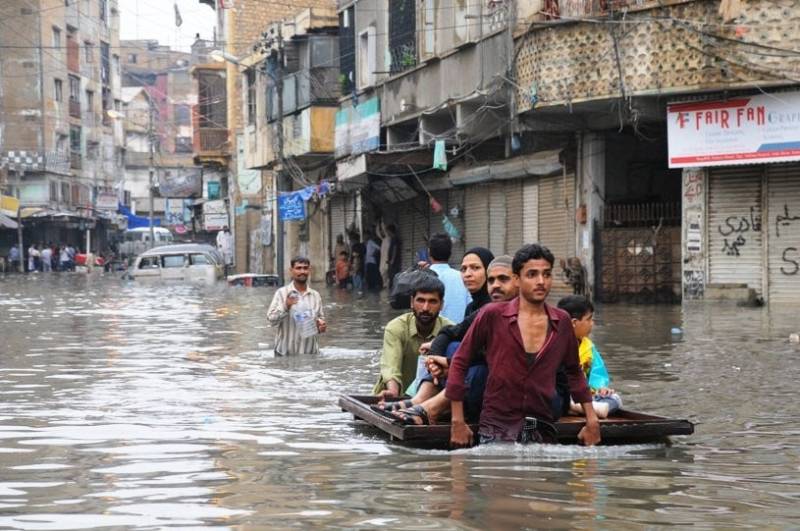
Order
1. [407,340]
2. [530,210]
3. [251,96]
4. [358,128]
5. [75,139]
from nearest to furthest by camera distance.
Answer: [407,340] < [530,210] < [358,128] < [251,96] < [75,139]

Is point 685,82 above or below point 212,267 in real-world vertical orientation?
above

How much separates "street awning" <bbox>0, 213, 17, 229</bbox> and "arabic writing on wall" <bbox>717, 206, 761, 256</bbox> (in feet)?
152

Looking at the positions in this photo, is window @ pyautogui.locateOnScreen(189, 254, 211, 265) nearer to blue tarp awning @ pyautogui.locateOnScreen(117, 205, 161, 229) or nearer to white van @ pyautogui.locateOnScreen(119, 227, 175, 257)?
white van @ pyautogui.locateOnScreen(119, 227, 175, 257)

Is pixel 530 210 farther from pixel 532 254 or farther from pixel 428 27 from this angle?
pixel 532 254

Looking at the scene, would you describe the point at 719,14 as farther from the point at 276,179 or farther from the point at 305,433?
the point at 276,179

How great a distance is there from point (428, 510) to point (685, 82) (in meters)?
16.8

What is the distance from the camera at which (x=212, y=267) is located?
4262cm

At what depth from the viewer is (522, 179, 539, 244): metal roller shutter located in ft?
94.5

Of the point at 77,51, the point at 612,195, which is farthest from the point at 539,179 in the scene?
the point at 77,51

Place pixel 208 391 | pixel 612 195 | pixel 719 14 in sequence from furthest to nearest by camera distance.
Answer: pixel 612 195, pixel 719 14, pixel 208 391

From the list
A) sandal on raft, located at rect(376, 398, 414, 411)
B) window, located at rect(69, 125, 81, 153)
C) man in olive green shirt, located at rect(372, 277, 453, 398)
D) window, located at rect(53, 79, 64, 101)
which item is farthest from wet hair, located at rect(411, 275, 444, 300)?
window, located at rect(69, 125, 81, 153)

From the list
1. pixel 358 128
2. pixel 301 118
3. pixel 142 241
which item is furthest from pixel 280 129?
pixel 142 241

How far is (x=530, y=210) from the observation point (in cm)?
2914

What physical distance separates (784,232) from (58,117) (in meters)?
57.3
